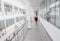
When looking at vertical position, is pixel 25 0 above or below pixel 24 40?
above

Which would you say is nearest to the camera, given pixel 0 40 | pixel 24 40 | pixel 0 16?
pixel 0 40

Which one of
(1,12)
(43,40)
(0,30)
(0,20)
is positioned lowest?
(43,40)

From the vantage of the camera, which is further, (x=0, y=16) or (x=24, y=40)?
(x=24, y=40)

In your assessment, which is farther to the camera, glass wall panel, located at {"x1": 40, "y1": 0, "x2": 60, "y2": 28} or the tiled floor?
the tiled floor

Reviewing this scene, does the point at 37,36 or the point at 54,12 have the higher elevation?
the point at 54,12

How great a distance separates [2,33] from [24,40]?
2.56 m

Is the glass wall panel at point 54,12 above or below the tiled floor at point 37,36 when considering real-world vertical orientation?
above

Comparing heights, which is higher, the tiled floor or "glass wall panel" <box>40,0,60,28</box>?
"glass wall panel" <box>40,0,60,28</box>

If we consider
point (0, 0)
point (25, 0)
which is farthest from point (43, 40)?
point (25, 0)

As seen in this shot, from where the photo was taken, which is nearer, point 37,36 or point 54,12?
point 54,12

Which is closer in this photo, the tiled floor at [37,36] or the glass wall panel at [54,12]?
the glass wall panel at [54,12]

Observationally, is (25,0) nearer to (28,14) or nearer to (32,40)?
(28,14)

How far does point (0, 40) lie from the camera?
2.84 meters

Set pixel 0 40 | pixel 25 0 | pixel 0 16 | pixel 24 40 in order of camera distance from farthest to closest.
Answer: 1. pixel 25 0
2. pixel 24 40
3. pixel 0 16
4. pixel 0 40
